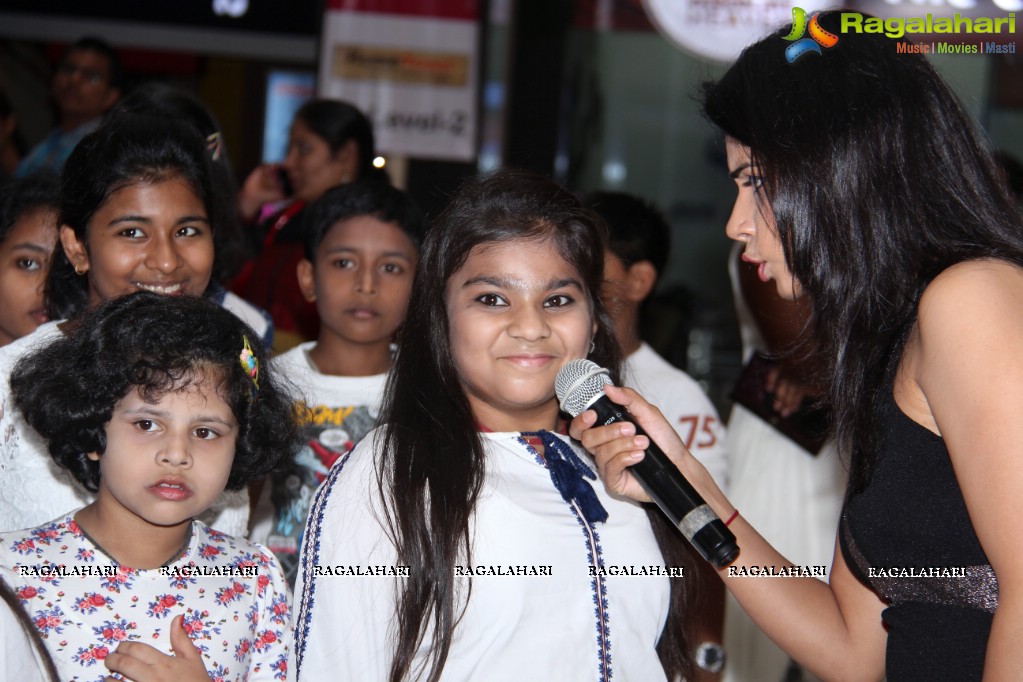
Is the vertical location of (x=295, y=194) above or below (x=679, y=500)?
above

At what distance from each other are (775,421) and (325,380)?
1.29 meters

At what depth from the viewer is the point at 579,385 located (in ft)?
5.92

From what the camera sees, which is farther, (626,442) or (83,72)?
Answer: (83,72)

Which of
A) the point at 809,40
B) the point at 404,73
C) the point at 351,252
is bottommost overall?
the point at 351,252

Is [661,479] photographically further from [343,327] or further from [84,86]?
[84,86]

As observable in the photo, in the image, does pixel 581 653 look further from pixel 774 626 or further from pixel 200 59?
pixel 200 59

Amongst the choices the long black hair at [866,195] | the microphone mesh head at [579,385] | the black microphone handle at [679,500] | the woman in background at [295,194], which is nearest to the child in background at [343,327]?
the woman in background at [295,194]

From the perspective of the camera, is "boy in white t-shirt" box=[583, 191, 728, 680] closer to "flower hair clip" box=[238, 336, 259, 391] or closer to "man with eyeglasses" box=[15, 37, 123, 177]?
"flower hair clip" box=[238, 336, 259, 391]

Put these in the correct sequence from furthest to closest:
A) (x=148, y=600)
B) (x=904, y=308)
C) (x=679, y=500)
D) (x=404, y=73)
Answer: (x=404, y=73)
(x=148, y=600)
(x=679, y=500)
(x=904, y=308)

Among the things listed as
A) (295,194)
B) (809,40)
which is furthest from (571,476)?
(295,194)

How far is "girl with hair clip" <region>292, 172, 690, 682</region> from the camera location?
5.74 ft

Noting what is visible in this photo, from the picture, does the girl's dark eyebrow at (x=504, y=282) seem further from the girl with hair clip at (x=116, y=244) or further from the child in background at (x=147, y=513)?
the girl with hair clip at (x=116, y=244)

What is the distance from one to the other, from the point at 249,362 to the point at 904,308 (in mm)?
1071

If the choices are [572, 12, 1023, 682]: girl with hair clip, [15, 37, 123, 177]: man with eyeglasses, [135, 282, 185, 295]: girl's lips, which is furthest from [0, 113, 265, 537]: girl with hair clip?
[15, 37, 123, 177]: man with eyeglasses
